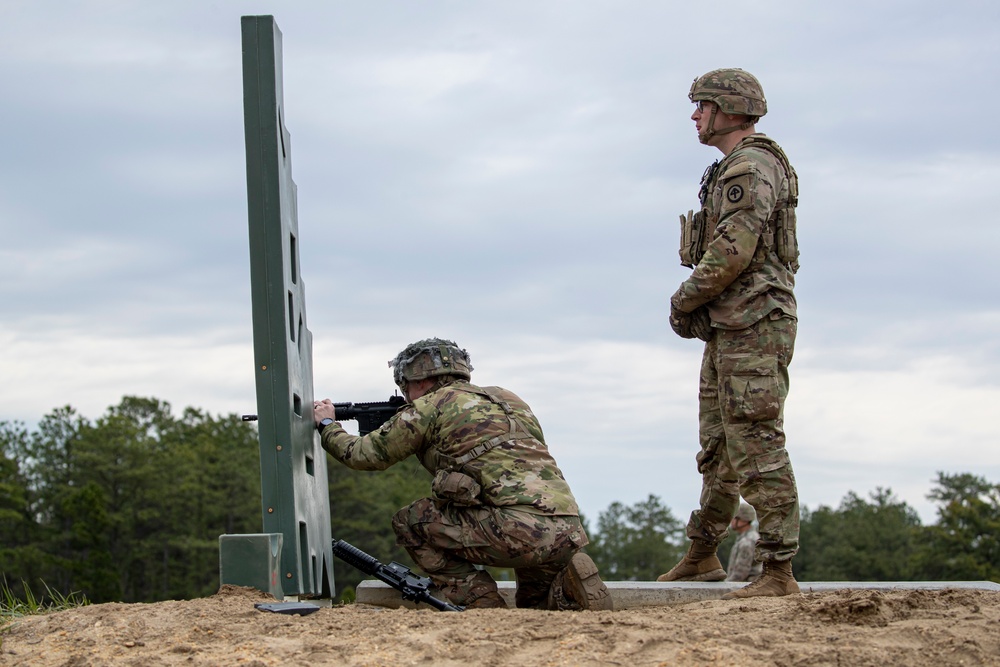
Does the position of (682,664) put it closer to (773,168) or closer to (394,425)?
(394,425)

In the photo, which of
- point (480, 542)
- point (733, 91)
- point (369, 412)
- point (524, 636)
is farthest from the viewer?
point (369, 412)

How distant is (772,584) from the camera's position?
21.4ft

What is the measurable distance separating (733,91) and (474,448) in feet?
7.73

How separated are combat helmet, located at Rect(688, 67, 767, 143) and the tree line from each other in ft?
138

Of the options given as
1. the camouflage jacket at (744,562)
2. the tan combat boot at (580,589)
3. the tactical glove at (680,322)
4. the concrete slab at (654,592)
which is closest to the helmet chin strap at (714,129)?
the tactical glove at (680,322)

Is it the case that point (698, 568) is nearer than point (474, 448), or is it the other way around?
point (474, 448)

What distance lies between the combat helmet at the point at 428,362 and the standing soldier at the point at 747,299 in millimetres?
1210

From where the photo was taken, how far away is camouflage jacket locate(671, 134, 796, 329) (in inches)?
256

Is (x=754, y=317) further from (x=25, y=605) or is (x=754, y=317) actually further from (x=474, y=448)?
(x=25, y=605)

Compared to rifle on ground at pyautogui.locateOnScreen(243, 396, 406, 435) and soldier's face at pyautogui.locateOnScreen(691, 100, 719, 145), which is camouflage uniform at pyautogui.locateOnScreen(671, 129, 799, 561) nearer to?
soldier's face at pyautogui.locateOnScreen(691, 100, 719, 145)

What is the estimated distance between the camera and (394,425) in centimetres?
649

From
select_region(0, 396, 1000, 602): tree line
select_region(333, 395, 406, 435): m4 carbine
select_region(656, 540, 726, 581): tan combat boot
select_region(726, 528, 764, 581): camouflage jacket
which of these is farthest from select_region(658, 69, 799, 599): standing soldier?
select_region(0, 396, 1000, 602): tree line

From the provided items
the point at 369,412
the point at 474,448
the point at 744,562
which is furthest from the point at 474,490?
the point at 744,562

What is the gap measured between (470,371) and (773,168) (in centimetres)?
193
